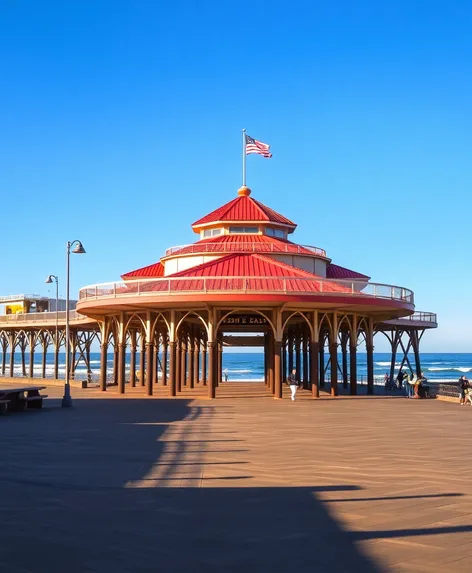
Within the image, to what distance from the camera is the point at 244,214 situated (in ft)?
136

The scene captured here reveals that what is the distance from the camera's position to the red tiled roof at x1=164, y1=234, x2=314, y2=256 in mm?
37281

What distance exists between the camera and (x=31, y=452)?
1415 centimetres

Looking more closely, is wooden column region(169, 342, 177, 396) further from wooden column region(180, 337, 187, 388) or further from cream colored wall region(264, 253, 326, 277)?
cream colored wall region(264, 253, 326, 277)

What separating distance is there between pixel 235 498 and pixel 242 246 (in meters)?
28.0

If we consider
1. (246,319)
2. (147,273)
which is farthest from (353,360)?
(147,273)

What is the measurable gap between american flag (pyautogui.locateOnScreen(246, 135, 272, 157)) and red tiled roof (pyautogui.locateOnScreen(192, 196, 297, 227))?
10.1 feet

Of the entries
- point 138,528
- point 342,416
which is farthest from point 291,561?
point 342,416

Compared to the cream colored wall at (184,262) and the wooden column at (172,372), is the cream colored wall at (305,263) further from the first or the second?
the wooden column at (172,372)

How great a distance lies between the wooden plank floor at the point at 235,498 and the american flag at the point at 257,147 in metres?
25.7

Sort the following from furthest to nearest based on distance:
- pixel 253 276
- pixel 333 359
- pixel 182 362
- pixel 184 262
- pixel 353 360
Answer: pixel 182 362 → pixel 184 262 → pixel 353 360 → pixel 333 359 → pixel 253 276

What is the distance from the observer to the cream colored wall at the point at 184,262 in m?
37.4

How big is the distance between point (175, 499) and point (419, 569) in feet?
13.1

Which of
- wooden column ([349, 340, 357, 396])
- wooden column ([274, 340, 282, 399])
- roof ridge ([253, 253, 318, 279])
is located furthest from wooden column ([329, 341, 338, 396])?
roof ridge ([253, 253, 318, 279])

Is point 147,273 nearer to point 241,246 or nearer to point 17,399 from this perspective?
point 241,246
